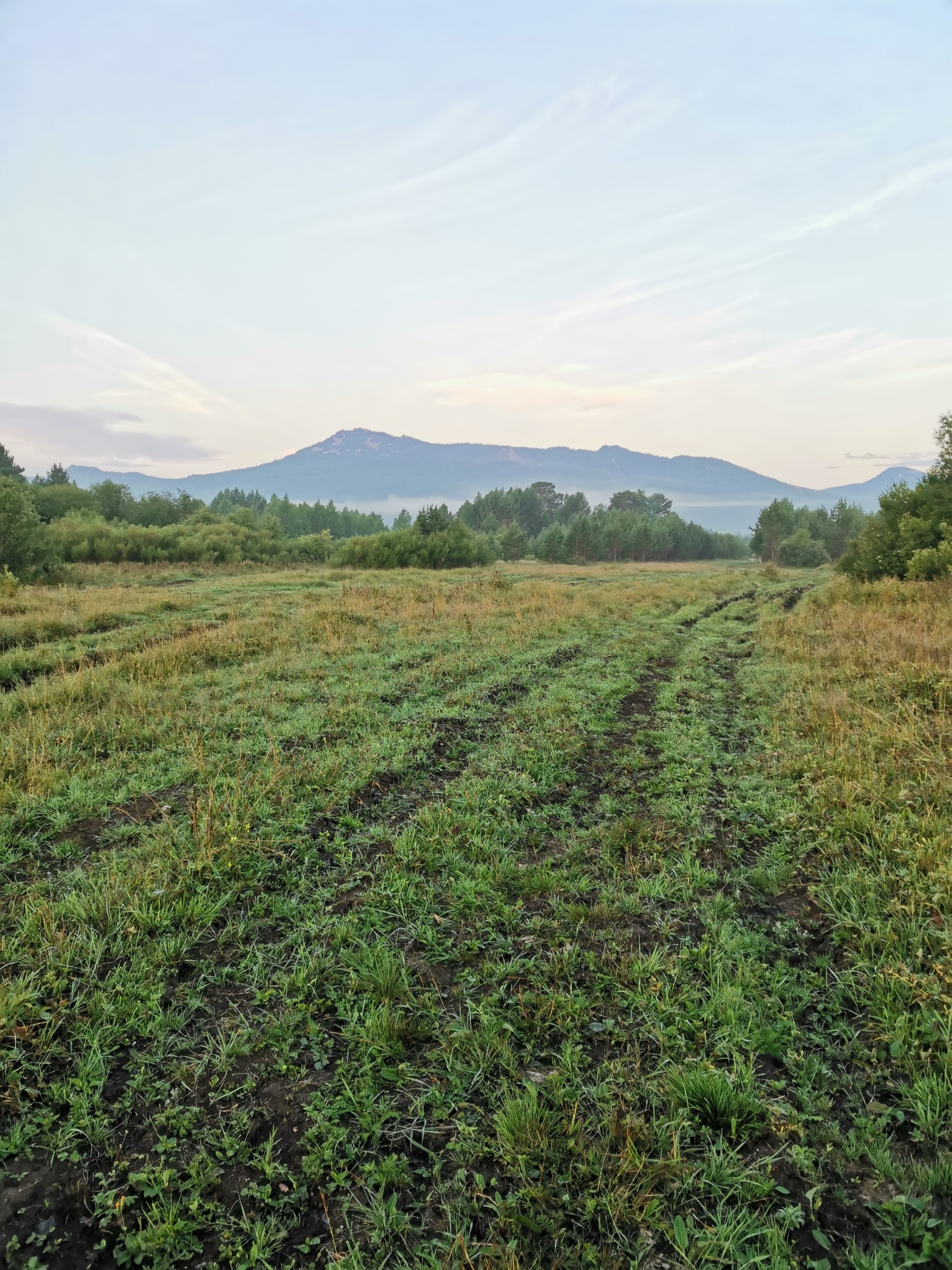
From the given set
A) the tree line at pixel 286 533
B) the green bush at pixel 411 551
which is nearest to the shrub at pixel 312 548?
the tree line at pixel 286 533

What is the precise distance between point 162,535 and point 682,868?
55804 millimetres

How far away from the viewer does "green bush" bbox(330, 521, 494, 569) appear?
56.1 m

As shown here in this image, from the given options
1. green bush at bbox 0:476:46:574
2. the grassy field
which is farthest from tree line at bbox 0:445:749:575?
the grassy field

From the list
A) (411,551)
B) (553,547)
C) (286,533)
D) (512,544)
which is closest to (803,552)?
(553,547)

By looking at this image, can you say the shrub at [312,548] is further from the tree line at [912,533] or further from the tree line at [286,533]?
the tree line at [912,533]

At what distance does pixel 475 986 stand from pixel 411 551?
55910 millimetres

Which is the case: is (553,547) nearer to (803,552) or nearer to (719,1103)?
(803,552)

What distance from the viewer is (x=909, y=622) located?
13.8 meters

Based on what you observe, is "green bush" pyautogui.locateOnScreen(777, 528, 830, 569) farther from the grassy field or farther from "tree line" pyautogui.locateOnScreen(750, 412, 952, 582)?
the grassy field

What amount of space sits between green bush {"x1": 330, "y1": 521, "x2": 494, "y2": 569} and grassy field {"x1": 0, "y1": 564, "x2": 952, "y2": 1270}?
48.0 m

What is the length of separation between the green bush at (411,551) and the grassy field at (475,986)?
157 feet

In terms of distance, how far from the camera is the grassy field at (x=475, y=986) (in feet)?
8.23

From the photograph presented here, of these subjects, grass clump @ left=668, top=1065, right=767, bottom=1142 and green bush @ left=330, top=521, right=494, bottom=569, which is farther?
green bush @ left=330, top=521, right=494, bottom=569

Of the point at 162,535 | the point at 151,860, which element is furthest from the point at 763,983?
the point at 162,535
